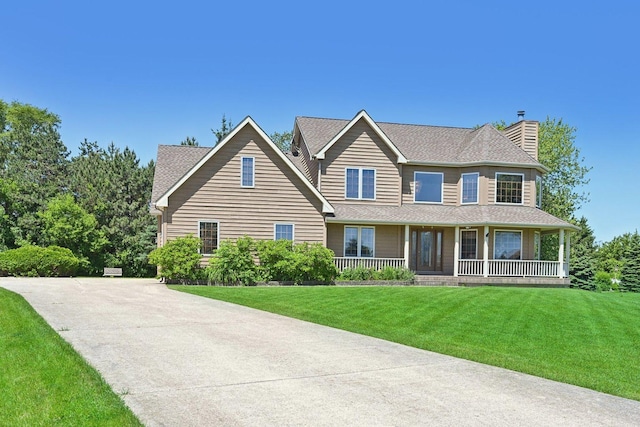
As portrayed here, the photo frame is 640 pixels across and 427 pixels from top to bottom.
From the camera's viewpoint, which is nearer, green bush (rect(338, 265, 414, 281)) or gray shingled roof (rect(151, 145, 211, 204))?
green bush (rect(338, 265, 414, 281))

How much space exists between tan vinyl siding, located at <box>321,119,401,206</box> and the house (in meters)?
0.05

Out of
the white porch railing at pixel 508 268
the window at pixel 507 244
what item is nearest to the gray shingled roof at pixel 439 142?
the window at pixel 507 244

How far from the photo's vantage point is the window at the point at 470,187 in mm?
27891

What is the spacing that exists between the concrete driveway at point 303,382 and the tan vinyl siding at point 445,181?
1829 cm

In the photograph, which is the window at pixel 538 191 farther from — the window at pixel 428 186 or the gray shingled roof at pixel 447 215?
the window at pixel 428 186

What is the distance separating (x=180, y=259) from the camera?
21.6 meters

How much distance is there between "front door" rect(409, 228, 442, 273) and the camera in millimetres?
27906

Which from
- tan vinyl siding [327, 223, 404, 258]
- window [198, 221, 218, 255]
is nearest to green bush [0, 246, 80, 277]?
window [198, 221, 218, 255]

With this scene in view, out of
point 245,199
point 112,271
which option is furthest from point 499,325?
point 112,271

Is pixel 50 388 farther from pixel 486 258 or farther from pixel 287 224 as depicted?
pixel 486 258

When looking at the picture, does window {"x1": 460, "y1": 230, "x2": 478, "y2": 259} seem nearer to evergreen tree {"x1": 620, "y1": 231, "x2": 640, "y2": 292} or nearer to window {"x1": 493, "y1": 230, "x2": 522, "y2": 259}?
window {"x1": 493, "y1": 230, "x2": 522, "y2": 259}

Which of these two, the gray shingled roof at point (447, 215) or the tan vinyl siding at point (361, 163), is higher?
the tan vinyl siding at point (361, 163)

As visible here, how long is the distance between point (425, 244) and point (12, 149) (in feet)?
124

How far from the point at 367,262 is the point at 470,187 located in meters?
7.15
